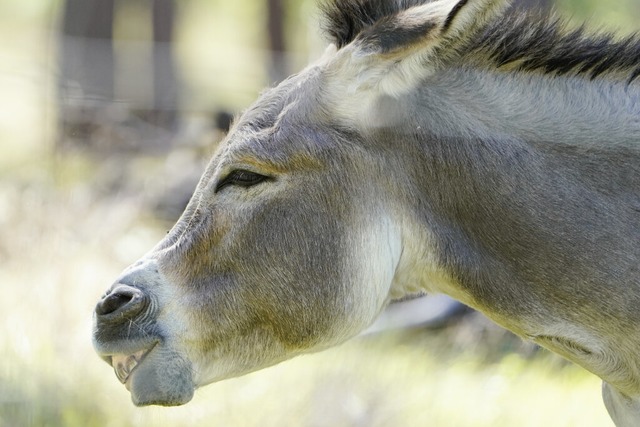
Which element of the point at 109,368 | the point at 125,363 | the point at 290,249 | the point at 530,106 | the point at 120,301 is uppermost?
the point at 530,106

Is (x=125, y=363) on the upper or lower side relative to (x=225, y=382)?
upper

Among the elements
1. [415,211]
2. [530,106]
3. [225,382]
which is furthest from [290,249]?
[225,382]

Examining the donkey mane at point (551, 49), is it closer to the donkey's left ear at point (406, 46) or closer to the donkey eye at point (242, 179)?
the donkey's left ear at point (406, 46)

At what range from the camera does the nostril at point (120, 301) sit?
107 inches

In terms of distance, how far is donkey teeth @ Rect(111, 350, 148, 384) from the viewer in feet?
9.15

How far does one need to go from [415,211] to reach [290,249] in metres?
0.37

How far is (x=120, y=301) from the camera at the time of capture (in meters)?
2.74

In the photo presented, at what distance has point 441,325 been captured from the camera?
270 inches

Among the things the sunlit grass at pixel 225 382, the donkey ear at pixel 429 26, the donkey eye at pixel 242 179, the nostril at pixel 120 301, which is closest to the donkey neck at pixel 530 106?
the donkey ear at pixel 429 26

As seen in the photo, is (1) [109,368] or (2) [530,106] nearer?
(2) [530,106]

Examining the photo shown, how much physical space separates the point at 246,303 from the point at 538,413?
2.65 m

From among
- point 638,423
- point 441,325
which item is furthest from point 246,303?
point 441,325

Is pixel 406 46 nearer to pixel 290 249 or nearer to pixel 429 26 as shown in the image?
pixel 429 26

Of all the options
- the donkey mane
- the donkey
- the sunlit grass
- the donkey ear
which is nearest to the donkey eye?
the donkey
